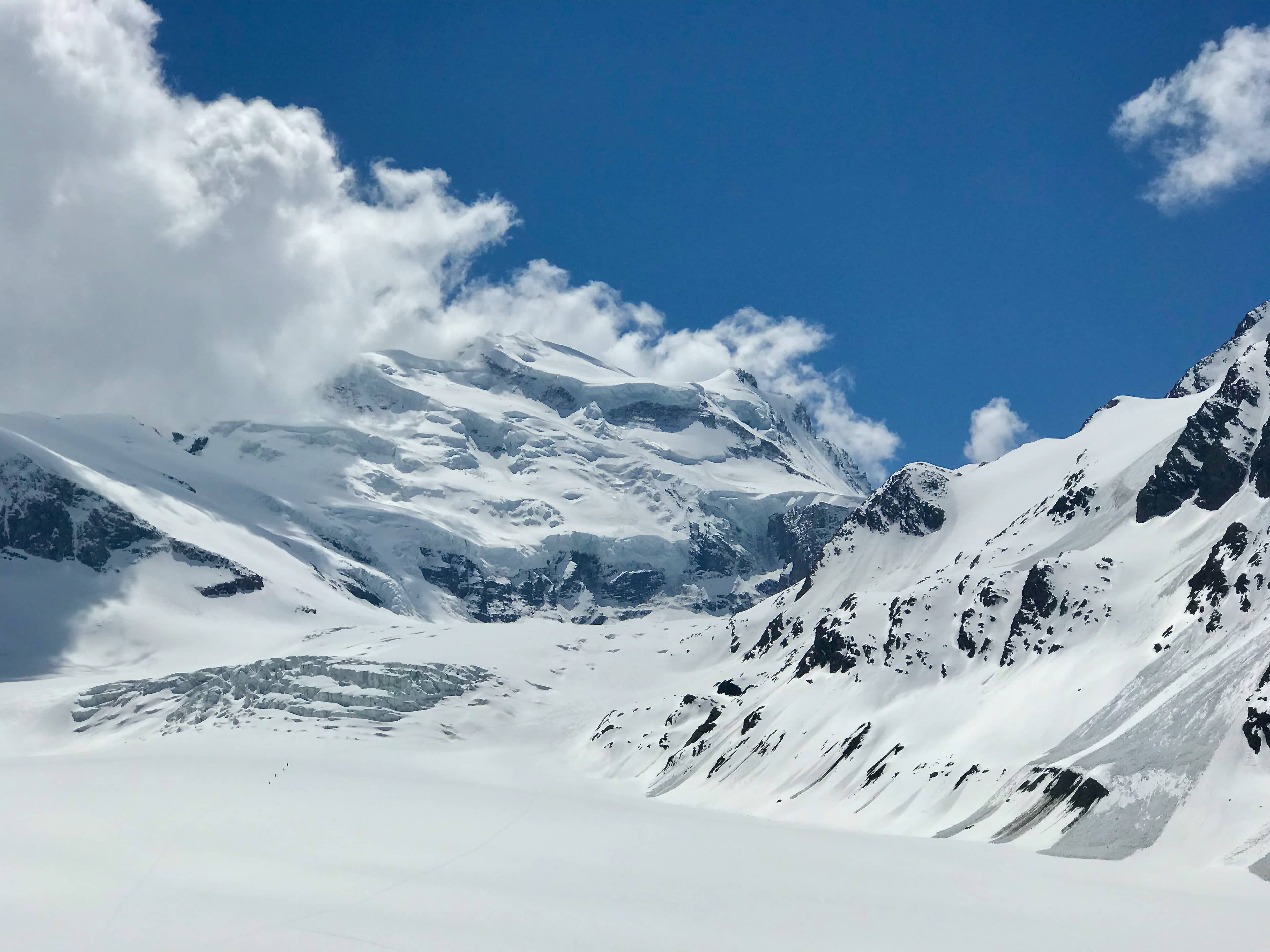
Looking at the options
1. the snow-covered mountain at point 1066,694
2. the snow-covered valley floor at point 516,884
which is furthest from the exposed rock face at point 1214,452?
the snow-covered valley floor at point 516,884

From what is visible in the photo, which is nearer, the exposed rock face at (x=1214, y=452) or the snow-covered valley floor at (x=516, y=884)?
the snow-covered valley floor at (x=516, y=884)

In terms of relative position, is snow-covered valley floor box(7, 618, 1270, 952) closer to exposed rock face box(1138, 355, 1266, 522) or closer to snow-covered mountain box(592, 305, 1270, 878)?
snow-covered mountain box(592, 305, 1270, 878)

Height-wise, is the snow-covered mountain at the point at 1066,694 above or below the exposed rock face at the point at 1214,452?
below

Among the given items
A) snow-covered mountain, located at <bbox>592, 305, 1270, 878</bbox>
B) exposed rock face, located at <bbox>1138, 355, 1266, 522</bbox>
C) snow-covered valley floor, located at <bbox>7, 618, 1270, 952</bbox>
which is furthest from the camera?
exposed rock face, located at <bbox>1138, 355, 1266, 522</bbox>

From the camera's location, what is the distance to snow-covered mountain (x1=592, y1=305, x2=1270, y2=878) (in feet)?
276

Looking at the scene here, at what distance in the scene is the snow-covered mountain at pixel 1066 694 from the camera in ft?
276

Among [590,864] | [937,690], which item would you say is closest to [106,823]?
[590,864]

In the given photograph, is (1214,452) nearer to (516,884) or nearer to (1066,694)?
(1066,694)

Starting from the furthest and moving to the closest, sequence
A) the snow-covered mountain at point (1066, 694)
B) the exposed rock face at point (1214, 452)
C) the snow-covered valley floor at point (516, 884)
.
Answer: the exposed rock face at point (1214, 452) → the snow-covered mountain at point (1066, 694) → the snow-covered valley floor at point (516, 884)

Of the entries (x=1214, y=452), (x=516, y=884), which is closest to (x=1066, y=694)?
(x=1214, y=452)

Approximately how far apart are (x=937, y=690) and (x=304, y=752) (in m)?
99.2

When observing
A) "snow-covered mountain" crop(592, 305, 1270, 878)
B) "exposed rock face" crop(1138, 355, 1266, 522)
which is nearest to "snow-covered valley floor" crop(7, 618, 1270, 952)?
"snow-covered mountain" crop(592, 305, 1270, 878)

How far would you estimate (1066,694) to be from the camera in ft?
395

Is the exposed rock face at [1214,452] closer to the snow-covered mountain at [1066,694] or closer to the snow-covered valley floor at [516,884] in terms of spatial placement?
the snow-covered mountain at [1066,694]
